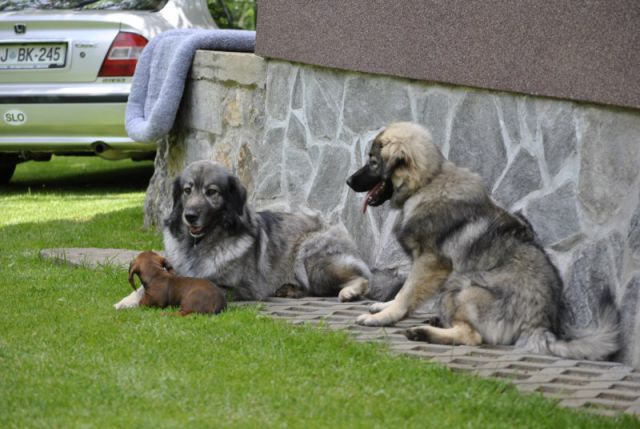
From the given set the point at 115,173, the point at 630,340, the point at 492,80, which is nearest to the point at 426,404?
the point at 630,340

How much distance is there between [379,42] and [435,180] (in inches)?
61.0

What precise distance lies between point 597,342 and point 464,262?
92 centimetres

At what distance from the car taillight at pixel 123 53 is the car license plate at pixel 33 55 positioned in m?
0.49

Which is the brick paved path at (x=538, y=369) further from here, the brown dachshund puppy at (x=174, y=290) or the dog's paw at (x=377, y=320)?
the brown dachshund puppy at (x=174, y=290)

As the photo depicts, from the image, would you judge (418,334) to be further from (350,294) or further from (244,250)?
(244,250)

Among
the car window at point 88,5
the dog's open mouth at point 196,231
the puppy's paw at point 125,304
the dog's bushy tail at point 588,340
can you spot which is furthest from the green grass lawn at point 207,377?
the car window at point 88,5

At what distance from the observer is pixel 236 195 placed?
7.50 m

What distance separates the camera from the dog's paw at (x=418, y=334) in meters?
6.16

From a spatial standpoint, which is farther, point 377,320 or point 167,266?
point 167,266

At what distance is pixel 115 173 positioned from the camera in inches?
602

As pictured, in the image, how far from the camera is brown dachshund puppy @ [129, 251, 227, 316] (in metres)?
6.82

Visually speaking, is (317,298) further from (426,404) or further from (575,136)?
(426,404)

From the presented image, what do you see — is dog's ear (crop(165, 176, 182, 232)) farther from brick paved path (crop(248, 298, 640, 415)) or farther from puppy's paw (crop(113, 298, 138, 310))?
brick paved path (crop(248, 298, 640, 415))

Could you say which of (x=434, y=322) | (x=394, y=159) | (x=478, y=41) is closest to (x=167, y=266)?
(x=394, y=159)
